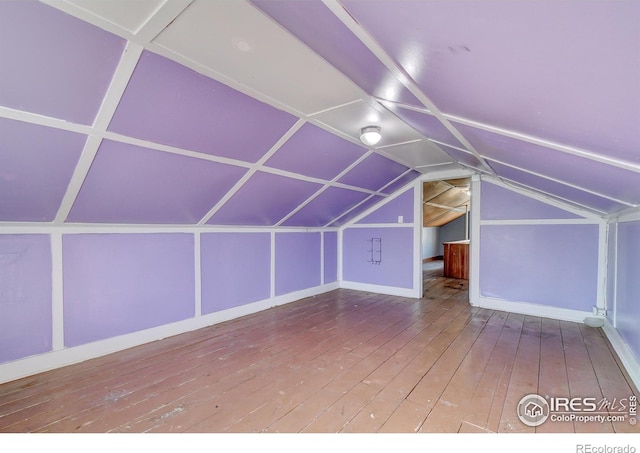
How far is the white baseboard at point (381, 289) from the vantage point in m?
4.73

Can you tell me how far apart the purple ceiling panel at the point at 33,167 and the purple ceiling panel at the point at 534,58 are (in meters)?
1.75

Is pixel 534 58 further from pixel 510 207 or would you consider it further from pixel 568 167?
pixel 510 207

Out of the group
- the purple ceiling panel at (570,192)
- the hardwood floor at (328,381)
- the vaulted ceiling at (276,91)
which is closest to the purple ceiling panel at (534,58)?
the vaulted ceiling at (276,91)

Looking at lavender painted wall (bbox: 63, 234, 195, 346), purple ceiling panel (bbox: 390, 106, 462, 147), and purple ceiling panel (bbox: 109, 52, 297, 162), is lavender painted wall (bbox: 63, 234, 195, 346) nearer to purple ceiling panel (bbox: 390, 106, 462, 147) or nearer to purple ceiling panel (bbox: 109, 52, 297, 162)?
purple ceiling panel (bbox: 109, 52, 297, 162)

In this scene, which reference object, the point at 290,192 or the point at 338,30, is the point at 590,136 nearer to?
the point at 338,30

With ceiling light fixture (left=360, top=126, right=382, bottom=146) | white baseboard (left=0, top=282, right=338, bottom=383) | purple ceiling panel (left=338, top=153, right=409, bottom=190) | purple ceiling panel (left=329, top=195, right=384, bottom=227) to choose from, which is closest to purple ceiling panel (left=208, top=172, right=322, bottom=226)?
purple ceiling panel (left=338, top=153, right=409, bottom=190)

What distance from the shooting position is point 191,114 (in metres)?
1.84

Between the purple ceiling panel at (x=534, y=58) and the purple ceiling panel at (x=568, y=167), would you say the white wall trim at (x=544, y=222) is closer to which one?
the purple ceiling panel at (x=568, y=167)

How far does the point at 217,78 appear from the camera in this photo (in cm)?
165

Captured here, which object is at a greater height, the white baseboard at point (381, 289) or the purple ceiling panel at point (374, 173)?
the purple ceiling panel at point (374, 173)

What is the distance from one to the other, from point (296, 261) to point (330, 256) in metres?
0.91

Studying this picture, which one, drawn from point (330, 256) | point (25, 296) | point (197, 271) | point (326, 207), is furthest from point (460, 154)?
point (25, 296)

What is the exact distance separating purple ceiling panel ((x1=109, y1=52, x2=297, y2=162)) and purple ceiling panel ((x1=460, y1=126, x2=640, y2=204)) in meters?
1.42
